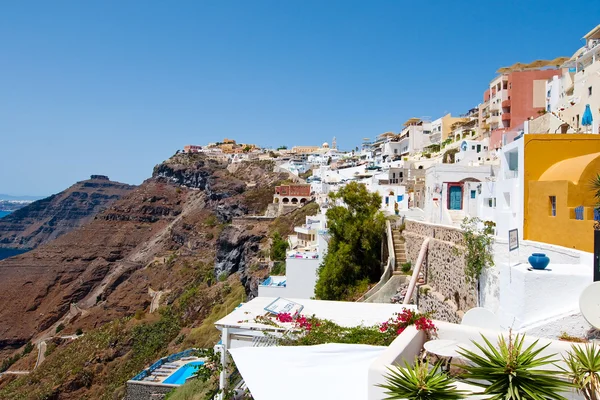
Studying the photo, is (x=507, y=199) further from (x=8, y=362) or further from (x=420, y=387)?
(x=8, y=362)

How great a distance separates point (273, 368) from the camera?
5.09 m

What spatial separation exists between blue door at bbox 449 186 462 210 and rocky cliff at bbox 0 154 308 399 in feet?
49.0

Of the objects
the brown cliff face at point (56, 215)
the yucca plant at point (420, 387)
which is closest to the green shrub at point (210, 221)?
the yucca plant at point (420, 387)

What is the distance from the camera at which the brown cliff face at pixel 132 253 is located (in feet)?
193

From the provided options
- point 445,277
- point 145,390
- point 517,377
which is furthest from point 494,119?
point 517,377

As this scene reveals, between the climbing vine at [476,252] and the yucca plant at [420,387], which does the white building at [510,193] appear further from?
the yucca plant at [420,387]

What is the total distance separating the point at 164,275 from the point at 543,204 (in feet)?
191

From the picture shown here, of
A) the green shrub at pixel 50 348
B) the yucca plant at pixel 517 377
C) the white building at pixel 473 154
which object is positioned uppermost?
the white building at pixel 473 154

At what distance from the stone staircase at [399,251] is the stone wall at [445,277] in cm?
197

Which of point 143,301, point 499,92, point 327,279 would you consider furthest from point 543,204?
point 143,301

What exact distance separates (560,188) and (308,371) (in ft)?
23.0

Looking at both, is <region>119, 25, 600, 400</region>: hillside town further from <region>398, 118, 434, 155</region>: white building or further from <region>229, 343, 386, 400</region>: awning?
<region>398, 118, 434, 155</region>: white building

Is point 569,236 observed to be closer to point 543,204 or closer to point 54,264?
point 543,204

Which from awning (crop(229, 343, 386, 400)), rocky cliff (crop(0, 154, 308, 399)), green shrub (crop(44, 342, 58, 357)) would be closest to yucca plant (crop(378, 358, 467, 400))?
awning (crop(229, 343, 386, 400))
